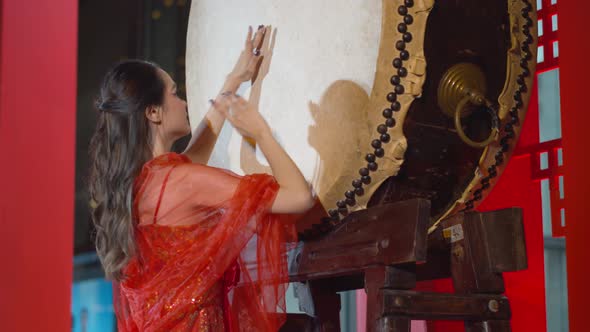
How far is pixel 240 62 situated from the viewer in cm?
178

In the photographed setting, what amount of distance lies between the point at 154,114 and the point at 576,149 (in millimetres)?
979

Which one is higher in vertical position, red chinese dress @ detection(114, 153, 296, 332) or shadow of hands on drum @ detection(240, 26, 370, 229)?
shadow of hands on drum @ detection(240, 26, 370, 229)

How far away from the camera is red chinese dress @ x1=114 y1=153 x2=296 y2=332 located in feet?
5.15

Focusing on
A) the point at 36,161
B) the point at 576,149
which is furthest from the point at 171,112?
the point at 576,149

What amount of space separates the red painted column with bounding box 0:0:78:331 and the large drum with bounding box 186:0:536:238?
371 mm

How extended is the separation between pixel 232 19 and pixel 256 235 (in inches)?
19.7

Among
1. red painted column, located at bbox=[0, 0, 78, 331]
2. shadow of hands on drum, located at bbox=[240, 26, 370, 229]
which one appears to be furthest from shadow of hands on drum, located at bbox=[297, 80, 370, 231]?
red painted column, located at bbox=[0, 0, 78, 331]

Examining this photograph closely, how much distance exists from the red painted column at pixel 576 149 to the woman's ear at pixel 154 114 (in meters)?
0.95

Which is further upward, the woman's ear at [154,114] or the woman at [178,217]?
the woman's ear at [154,114]

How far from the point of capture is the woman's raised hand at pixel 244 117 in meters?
1.64

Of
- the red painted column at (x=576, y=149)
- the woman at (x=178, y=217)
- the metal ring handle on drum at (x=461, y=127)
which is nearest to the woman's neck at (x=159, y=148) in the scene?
the woman at (x=178, y=217)

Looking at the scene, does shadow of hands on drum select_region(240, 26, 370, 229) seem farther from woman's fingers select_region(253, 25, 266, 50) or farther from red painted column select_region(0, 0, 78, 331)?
red painted column select_region(0, 0, 78, 331)

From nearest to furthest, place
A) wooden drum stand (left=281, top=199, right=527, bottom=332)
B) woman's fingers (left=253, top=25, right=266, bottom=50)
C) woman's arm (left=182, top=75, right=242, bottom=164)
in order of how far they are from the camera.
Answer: wooden drum stand (left=281, top=199, right=527, bottom=332)
woman's fingers (left=253, top=25, right=266, bottom=50)
woman's arm (left=182, top=75, right=242, bottom=164)

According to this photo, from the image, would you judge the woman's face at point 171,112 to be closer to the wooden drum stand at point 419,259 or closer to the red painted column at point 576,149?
the wooden drum stand at point 419,259
